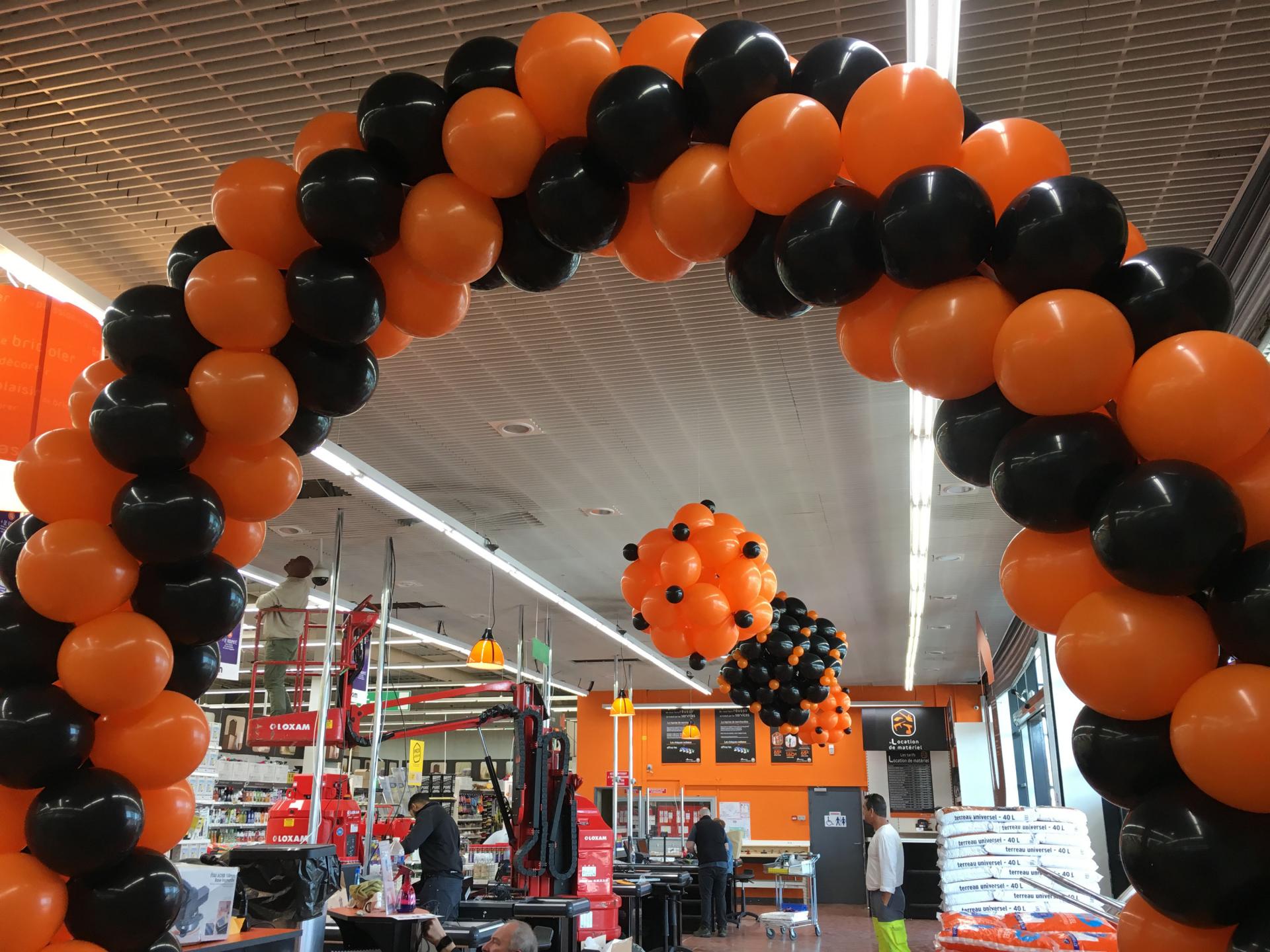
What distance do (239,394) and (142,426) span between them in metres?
0.25

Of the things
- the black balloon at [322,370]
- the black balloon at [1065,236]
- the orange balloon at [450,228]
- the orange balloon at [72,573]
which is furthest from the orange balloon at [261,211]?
the black balloon at [1065,236]

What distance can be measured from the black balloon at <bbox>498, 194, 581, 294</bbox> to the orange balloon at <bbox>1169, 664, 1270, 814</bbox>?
1.85 m

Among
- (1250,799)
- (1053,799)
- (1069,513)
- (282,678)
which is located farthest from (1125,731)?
(1053,799)

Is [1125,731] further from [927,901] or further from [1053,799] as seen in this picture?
[927,901]

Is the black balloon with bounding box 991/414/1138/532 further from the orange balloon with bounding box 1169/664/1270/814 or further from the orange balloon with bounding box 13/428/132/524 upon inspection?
the orange balloon with bounding box 13/428/132/524

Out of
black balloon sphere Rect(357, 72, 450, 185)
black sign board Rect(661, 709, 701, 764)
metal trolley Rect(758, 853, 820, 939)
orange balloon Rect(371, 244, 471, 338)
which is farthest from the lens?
black sign board Rect(661, 709, 701, 764)

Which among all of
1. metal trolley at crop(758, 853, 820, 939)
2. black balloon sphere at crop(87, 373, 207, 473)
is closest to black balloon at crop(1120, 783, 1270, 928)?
black balloon sphere at crop(87, 373, 207, 473)

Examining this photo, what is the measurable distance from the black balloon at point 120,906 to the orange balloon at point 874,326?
2.15 m

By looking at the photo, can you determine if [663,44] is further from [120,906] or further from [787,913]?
[787,913]

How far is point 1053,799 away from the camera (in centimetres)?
961

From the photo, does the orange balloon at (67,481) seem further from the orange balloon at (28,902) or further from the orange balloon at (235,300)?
the orange balloon at (28,902)

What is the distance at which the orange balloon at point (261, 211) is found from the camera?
A: 8.88 feet

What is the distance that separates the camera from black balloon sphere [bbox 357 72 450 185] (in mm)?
2588

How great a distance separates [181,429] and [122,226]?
2824 mm
